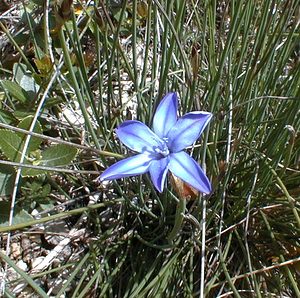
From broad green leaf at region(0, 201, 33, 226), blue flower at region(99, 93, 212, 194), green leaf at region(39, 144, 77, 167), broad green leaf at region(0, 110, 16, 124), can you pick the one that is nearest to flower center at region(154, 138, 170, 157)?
blue flower at region(99, 93, 212, 194)

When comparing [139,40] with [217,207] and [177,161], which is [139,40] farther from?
[177,161]

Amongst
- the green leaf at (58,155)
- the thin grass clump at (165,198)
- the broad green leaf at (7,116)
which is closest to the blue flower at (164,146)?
the thin grass clump at (165,198)

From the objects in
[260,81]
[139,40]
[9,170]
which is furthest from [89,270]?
[139,40]

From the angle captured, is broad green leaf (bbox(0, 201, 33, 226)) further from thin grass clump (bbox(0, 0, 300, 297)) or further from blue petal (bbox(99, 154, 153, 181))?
blue petal (bbox(99, 154, 153, 181))

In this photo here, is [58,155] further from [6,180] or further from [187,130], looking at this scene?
[187,130]

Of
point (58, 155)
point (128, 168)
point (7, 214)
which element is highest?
point (128, 168)

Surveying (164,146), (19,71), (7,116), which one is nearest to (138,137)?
(164,146)

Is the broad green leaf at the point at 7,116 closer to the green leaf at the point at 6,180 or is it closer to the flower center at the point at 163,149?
the green leaf at the point at 6,180
